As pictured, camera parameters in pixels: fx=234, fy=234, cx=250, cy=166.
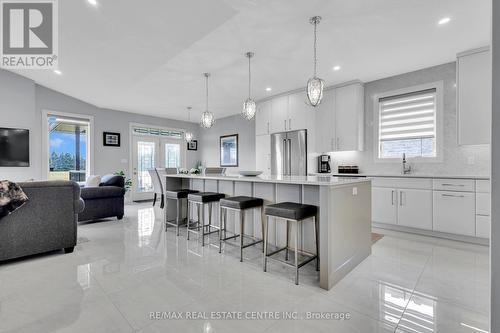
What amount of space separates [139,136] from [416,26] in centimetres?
704

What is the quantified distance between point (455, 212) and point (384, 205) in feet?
2.93

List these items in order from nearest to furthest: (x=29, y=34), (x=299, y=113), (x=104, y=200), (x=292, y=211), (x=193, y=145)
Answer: (x=292, y=211) < (x=29, y=34) < (x=104, y=200) < (x=299, y=113) < (x=193, y=145)

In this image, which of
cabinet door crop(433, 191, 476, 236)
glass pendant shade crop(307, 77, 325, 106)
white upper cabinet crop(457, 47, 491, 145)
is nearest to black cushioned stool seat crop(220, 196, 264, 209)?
glass pendant shade crop(307, 77, 325, 106)

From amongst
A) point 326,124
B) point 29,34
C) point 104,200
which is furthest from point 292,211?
point 29,34

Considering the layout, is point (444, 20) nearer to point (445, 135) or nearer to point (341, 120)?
point (445, 135)

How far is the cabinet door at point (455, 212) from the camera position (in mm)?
3203

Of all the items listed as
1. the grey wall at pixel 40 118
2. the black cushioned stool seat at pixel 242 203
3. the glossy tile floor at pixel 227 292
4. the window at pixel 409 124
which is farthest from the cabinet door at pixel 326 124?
the grey wall at pixel 40 118

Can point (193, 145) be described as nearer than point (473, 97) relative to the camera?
No

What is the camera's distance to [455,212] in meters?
3.30

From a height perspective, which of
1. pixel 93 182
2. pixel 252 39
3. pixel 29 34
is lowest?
pixel 93 182

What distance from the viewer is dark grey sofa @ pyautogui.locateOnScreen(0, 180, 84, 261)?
2519mm

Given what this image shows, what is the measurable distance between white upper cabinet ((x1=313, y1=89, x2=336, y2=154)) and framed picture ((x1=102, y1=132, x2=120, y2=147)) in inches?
217

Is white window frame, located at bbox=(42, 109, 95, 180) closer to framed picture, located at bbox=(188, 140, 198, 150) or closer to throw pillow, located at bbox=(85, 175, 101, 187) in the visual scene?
throw pillow, located at bbox=(85, 175, 101, 187)

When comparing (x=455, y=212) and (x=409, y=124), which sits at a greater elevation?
(x=409, y=124)
